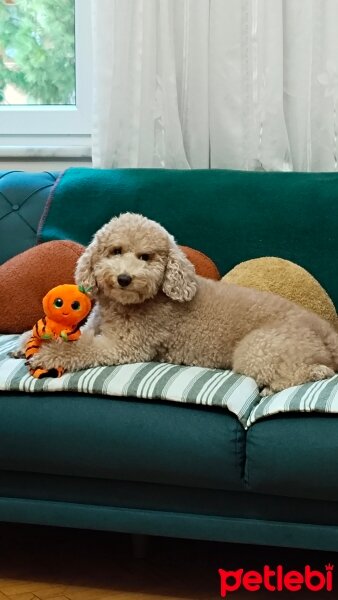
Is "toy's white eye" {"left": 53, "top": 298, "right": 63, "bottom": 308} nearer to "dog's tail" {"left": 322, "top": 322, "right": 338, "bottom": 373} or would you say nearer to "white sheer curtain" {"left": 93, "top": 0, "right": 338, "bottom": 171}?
"dog's tail" {"left": 322, "top": 322, "right": 338, "bottom": 373}

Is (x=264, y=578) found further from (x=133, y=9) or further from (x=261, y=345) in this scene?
(x=133, y=9)

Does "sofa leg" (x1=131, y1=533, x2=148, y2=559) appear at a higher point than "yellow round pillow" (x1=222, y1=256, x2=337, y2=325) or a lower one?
lower

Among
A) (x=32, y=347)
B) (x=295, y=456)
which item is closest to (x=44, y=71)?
(x=32, y=347)

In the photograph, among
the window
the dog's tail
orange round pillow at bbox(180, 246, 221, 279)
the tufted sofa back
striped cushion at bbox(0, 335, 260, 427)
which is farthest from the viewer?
the window

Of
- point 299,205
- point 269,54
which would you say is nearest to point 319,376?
point 299,205

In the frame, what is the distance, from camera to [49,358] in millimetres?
1972

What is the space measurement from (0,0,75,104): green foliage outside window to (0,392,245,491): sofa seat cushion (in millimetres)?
1627

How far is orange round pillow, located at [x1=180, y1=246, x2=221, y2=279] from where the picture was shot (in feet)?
7.98

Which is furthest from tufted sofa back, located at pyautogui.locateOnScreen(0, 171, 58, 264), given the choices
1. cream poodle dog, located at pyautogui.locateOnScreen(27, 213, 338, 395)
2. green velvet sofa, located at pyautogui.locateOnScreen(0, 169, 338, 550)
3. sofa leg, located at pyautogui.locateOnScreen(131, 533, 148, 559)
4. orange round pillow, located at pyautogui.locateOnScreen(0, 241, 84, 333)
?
sofa leg, located at pyautogui.locateOnScreen(131, 533, 148, 559)

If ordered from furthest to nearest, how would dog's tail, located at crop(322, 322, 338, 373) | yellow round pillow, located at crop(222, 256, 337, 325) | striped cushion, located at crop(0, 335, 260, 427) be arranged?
yellow round pillow, located at crop(222, 256, 337, 325)
dog's tail, located at crop(322, 322, 338, 373)
striped cushion, located at crop(0, 335, 260, 427)

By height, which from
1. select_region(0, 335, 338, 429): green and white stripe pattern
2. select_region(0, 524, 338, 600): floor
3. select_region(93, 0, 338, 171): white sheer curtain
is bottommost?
select_region(0, 524, 338, 600): floor

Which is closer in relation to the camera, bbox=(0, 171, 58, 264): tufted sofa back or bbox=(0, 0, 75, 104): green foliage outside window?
bbox=(0, 171, 58, 264): tufted sofa back

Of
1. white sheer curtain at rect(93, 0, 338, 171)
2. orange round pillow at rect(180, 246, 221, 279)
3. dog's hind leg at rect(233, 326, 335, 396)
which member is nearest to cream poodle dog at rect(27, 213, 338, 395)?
dog's hind leg at rect(233, 326, 335, 396)

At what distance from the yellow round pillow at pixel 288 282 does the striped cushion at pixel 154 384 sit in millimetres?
392
